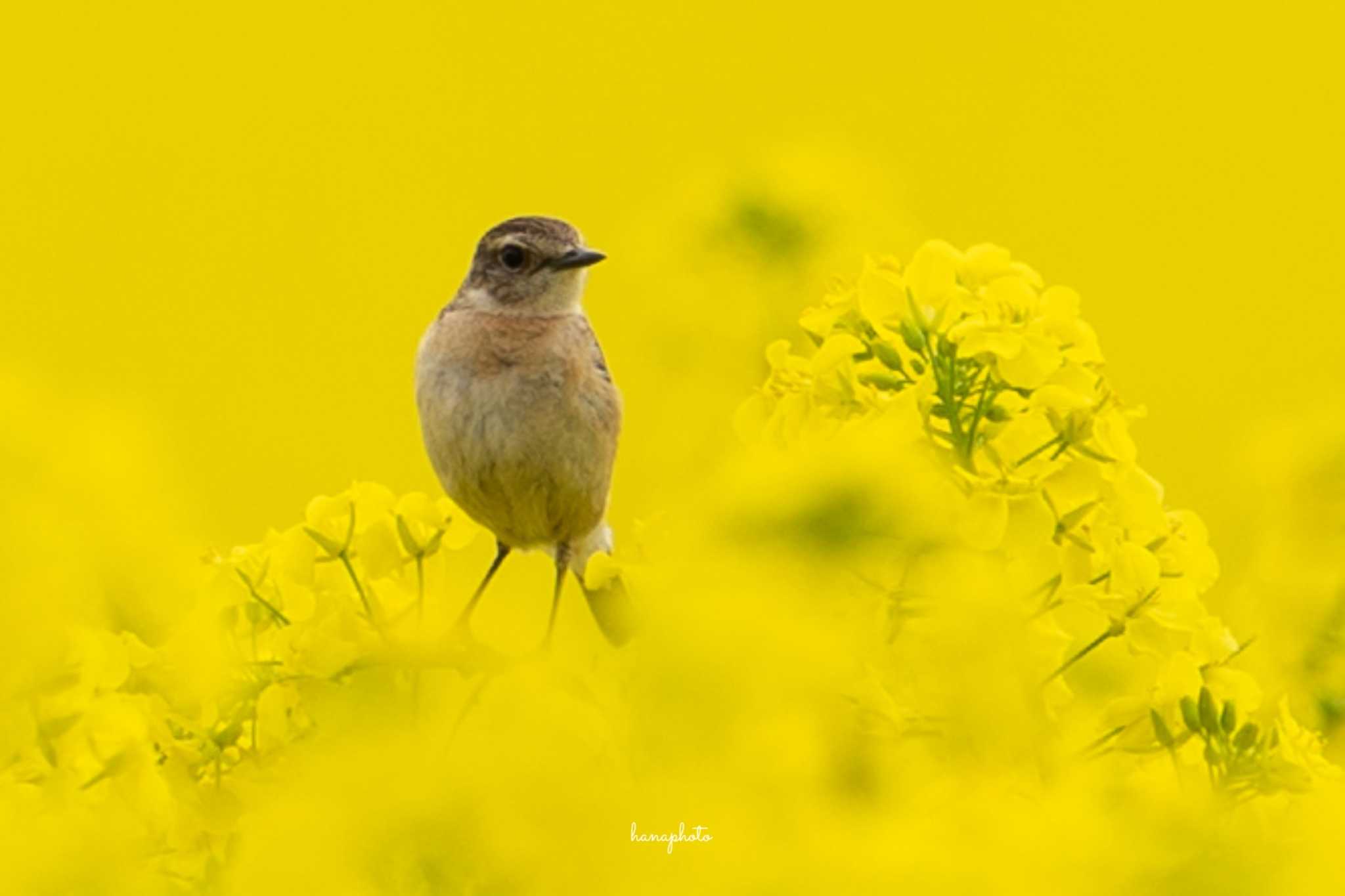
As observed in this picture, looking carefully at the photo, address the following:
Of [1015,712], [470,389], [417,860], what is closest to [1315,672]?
[1015,712]

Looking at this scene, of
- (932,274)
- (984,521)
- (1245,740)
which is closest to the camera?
(984,521)

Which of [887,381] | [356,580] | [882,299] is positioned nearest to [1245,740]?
[887,381]

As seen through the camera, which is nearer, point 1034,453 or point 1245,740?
point 1245,740

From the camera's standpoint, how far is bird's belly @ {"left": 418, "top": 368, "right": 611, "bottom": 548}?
19.8 ft

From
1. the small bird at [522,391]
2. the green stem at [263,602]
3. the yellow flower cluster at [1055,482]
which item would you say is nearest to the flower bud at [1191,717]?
the yellow flower cluster at [1055,482]

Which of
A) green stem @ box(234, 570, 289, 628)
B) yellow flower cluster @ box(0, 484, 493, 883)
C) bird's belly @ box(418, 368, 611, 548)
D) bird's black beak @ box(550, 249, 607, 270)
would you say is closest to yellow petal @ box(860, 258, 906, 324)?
yellow flower cluster @ box(0, 484, 493, 883)

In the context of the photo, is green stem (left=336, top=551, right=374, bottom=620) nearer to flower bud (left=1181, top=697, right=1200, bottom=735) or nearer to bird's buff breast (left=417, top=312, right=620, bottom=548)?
flower bud (left=1181, top=697, right=1200, bottom=735)

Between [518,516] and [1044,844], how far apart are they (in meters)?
4.60

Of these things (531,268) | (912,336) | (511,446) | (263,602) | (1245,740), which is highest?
(531,268)

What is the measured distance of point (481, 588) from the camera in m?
4.98

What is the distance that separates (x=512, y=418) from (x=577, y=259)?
52cm

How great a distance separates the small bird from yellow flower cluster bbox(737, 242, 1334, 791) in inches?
110

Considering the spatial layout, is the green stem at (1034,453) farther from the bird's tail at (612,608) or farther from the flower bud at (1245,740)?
the bird's tail at (612,608)

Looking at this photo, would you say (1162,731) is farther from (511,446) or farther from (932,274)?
(511,446)
